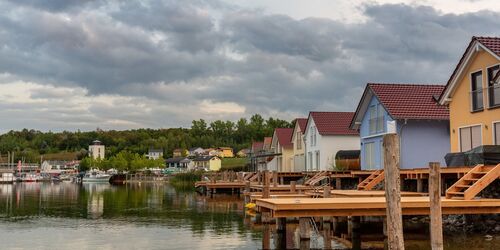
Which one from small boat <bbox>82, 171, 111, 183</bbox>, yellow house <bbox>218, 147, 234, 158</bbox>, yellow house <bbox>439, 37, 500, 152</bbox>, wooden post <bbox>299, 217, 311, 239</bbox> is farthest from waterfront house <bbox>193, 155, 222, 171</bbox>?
wooden post <bbox>299, 217, 311, 239</bbox>

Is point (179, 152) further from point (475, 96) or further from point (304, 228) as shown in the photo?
point (304, 228)

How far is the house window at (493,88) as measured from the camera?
84.9 feet

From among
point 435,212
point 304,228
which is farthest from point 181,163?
point 435,212

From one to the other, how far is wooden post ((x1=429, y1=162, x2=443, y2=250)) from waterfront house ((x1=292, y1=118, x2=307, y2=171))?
42.8 m

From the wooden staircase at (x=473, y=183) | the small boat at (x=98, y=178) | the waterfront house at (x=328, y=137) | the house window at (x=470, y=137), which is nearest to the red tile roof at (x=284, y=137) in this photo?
the waterfront house at (x=328, y=137)

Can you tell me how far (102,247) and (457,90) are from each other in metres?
19.1

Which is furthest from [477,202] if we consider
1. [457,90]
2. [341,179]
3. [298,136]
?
[298,136]

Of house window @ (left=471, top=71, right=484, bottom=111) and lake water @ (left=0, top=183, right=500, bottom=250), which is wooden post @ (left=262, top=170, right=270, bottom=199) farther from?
house window @ (left=471, top=71, right=484, bottom=111)

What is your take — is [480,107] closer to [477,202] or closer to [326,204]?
[477,202]

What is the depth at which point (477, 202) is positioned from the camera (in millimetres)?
18594

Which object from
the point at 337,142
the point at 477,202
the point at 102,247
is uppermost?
the point at 337,142

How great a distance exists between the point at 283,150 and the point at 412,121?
99.8 ft

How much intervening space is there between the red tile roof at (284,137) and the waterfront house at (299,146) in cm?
292

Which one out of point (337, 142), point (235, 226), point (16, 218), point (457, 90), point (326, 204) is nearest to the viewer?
point (326, 204)
